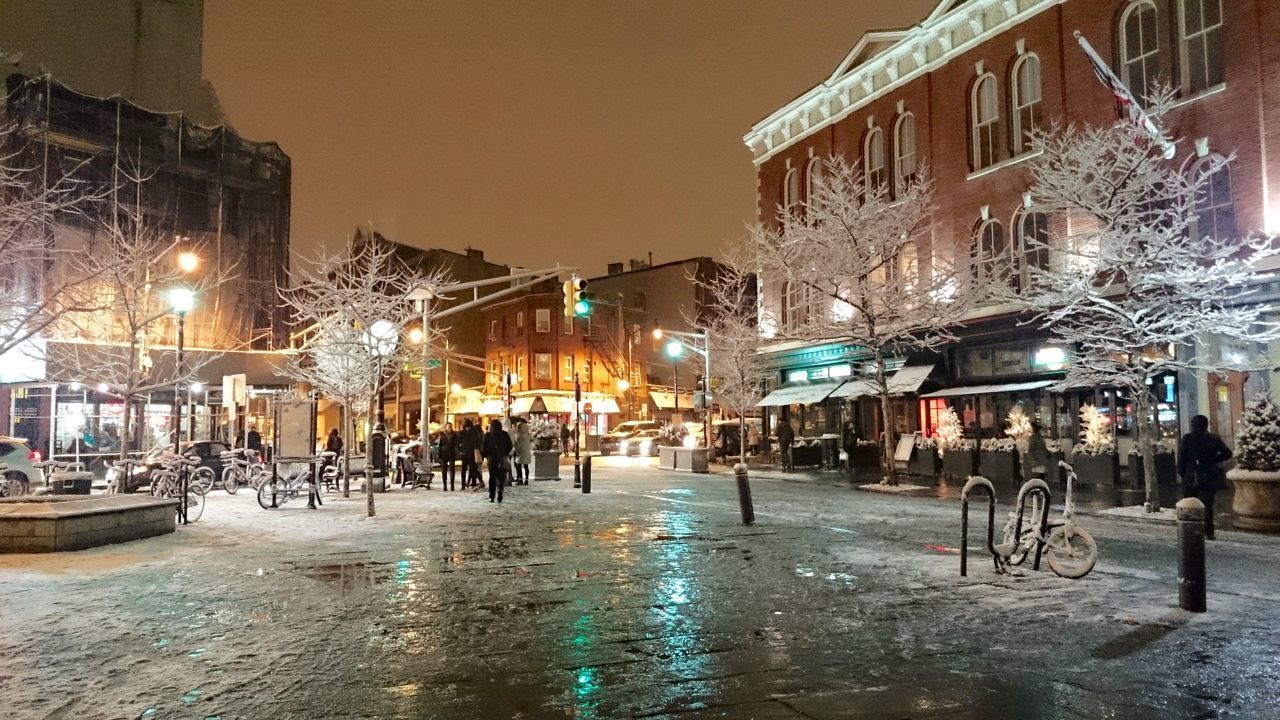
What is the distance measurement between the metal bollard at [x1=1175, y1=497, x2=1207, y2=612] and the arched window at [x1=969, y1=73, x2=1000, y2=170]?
22.2 m

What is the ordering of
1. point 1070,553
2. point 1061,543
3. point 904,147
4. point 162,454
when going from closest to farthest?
point 1070,553 → point 1061,543 → point 162,454 → point 904,147

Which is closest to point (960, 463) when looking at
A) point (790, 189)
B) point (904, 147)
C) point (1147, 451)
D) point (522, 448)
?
point (1147, 451)

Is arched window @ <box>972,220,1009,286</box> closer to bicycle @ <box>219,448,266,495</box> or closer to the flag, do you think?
the flag

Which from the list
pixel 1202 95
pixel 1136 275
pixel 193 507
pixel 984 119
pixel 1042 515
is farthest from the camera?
pixel 984 119

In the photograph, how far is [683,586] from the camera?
8758mm

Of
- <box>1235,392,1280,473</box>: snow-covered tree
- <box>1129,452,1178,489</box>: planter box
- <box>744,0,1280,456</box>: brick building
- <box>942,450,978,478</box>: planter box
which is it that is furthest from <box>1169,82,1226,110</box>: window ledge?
<box>1235,392,1280,473</box>: snow-covered tree

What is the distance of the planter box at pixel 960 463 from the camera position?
23266mm

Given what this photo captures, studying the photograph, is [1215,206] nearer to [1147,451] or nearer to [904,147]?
[1147,451]

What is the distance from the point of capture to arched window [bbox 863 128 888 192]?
31547 millimetres

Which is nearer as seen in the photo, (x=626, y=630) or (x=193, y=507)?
(x=626, y=630)

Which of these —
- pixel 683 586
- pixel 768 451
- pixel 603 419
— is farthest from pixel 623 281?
pixel 683 586

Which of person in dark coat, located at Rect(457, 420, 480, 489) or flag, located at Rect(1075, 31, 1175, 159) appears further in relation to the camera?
person in dark coat, located at Rect(457, 420, 480, 489)

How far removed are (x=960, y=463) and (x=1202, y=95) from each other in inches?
441

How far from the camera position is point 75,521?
11.4 metres
